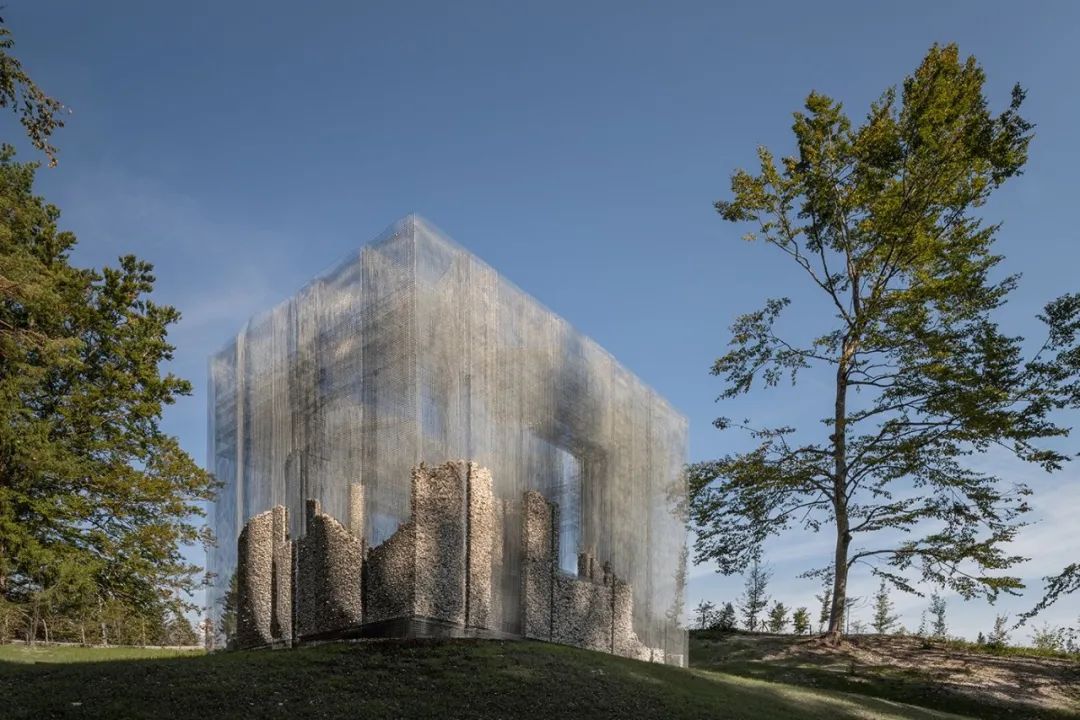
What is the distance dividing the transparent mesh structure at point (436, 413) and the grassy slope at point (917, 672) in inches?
85.1

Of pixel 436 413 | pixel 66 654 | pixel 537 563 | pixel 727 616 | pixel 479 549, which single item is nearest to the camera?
pixel 436 413

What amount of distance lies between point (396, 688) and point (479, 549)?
4.02 meters

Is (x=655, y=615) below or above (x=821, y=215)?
below

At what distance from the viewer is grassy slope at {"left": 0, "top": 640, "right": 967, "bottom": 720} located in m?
10.5

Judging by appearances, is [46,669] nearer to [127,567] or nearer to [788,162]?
[127,567]

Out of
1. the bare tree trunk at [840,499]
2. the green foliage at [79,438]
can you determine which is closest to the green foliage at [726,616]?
the bare tree trunk at [840,499]

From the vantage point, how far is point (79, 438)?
929 inches

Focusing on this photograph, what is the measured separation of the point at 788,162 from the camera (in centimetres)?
2528

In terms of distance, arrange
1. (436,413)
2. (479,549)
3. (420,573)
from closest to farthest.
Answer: (420,573) < (436,413) < (479,549)

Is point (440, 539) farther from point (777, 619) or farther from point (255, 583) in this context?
point (777, 619)

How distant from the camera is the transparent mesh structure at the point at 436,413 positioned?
1501 centimetres

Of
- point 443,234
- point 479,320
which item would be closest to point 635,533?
point 479,320

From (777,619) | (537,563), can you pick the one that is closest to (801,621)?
(777,619)

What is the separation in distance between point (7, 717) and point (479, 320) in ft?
29.1
